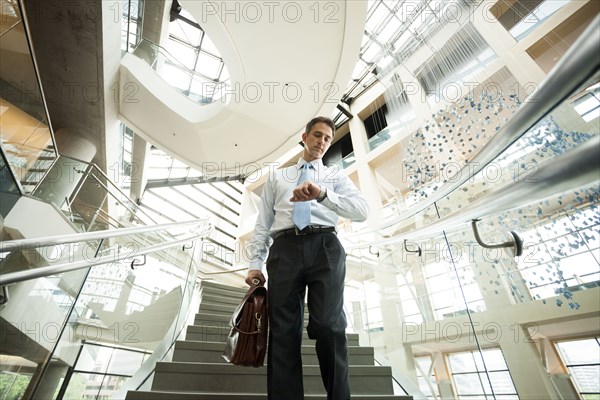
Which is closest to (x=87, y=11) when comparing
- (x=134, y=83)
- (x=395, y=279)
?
(x=134, y=83)

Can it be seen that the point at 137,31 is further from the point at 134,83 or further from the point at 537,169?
the point at 537,169

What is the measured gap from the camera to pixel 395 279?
2.19m

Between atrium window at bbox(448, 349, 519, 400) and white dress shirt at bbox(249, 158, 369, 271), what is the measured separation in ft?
2.88

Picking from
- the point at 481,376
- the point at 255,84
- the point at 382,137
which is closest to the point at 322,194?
the point at 481,376

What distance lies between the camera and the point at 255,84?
575cm

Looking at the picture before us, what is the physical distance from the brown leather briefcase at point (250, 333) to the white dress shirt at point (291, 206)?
20cm

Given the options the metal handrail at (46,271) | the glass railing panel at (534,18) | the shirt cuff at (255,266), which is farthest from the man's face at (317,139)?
the glass railing panel at (534,18)

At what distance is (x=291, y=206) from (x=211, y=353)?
136cm

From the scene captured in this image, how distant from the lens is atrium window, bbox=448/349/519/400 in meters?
1.32

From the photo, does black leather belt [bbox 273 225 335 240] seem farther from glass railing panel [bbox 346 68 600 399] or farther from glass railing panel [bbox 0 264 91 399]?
glass railing panel [bbox 0 264 91 399]

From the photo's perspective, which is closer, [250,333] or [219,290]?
[250,333]

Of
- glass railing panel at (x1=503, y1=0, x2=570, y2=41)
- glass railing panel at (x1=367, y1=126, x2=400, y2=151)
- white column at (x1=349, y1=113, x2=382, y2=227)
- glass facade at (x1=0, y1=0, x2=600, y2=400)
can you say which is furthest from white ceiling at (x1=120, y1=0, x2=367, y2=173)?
glass railing panel at (x1=503, y1=0, x2=570, y2=41)

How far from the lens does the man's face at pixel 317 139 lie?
1489mm

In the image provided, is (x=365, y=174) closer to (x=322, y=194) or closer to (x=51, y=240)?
(x=322, y=194)
